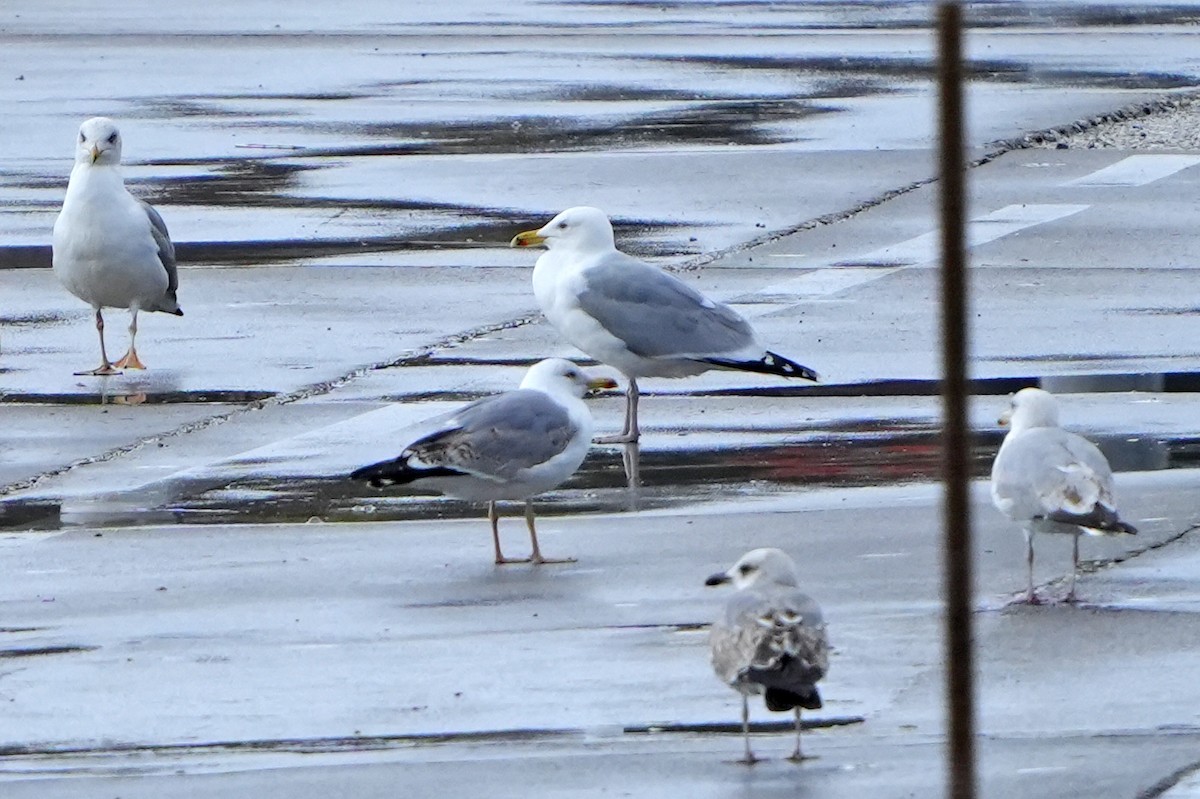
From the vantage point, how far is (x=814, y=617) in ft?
20.3

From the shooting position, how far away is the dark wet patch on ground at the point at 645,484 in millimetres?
9227

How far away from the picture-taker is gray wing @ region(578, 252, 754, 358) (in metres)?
10.4

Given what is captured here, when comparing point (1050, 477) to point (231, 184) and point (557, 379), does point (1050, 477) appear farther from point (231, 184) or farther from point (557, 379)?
point (231, 184)

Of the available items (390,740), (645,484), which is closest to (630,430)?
(645,484)

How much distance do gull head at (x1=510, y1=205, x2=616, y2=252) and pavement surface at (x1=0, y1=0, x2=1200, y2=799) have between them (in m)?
0.74

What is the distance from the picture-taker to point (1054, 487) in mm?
7504

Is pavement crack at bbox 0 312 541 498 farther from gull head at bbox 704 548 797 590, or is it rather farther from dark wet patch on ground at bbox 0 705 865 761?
gull head at bbox 704 548 797 590

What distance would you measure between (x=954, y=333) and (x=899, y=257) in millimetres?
10959

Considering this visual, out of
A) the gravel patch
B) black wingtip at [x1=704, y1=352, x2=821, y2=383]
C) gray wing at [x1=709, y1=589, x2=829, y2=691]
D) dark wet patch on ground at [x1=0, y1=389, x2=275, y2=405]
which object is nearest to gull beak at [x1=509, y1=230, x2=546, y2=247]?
black wingtip at [x1=704, y1=352, x2=821, y2=383]

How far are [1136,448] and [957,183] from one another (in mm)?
6677

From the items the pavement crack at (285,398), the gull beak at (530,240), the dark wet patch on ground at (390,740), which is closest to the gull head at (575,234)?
the gull beak at (530,240)

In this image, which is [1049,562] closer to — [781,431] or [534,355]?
[781,431]

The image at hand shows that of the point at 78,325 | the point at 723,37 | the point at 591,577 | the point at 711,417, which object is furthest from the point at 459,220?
the point at 723,37

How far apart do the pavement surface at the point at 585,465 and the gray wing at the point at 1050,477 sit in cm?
35
